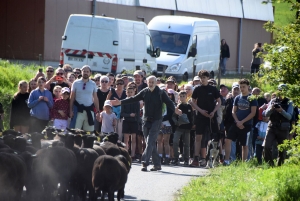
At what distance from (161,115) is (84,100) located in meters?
2.06

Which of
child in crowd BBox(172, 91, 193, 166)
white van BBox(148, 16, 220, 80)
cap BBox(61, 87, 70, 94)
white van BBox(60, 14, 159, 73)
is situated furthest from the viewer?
white van BBox(148, 16, 220, 80)

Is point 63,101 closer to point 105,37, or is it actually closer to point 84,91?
point 84,91

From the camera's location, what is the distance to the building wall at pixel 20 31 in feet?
118

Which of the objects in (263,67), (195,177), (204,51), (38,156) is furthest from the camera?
(204,51)

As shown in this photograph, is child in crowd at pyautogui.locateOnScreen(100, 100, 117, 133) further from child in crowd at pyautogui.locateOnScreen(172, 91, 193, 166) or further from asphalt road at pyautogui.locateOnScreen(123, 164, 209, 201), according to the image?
child in crowd at pyautogui.locateOnScreen(172, 91, 193, 166)

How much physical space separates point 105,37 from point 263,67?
1240cm

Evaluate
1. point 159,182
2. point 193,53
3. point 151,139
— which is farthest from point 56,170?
point 193,53

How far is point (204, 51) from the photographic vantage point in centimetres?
3170

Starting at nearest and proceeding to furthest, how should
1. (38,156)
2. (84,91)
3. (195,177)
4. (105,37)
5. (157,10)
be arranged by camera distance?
(38,156), (195,177), (84,91), (105,37), (157,10)

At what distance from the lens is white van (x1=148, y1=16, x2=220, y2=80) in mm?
28953

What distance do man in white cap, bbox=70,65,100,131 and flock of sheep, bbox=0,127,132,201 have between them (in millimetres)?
4046

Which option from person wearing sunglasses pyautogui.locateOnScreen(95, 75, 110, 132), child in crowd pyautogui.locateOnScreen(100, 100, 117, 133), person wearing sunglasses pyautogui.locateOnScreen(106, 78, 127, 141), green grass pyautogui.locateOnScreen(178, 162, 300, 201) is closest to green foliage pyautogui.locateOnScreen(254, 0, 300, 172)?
green grass pyautogui.locateOnScreen(178, 162, 300, 201)

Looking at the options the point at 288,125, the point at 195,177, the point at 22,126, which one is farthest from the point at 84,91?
the point at 288,125

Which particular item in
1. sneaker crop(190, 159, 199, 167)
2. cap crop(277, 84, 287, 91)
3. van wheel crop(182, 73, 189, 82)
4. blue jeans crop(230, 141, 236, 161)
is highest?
van wheel crop(182, 73, 189, 82)
